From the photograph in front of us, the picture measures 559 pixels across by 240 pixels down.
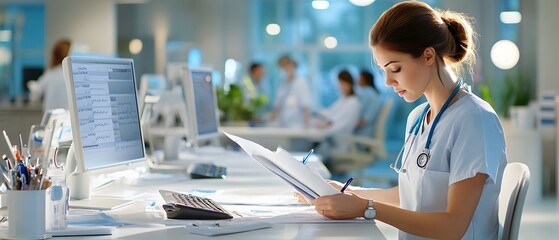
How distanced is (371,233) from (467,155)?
12.4 inches

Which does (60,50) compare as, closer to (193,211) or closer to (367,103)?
(367,103)

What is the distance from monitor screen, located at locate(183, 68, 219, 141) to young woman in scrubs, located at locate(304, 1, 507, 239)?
1.76 meters

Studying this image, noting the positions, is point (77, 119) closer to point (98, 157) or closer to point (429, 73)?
point (98, 157)

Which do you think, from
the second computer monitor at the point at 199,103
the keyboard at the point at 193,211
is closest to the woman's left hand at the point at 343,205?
the keyboard at the point at 193,211

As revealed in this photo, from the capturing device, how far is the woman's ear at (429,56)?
2.15 meters

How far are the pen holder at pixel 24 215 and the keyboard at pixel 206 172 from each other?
1.56 metres

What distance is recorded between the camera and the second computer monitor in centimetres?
389

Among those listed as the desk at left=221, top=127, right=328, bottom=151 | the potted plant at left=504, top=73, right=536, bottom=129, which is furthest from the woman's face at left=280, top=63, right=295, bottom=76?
the potted plant at left=504, top=73, right=536, bottom=129

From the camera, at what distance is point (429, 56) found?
2.16 m

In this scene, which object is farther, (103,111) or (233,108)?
(233,108)

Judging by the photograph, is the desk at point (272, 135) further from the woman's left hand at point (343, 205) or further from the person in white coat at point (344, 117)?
the woman's left hand at point (343, 205)

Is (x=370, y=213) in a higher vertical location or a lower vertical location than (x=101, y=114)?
lower

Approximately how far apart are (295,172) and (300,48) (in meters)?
10.6

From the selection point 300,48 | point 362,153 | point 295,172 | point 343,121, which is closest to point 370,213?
point 295,172
